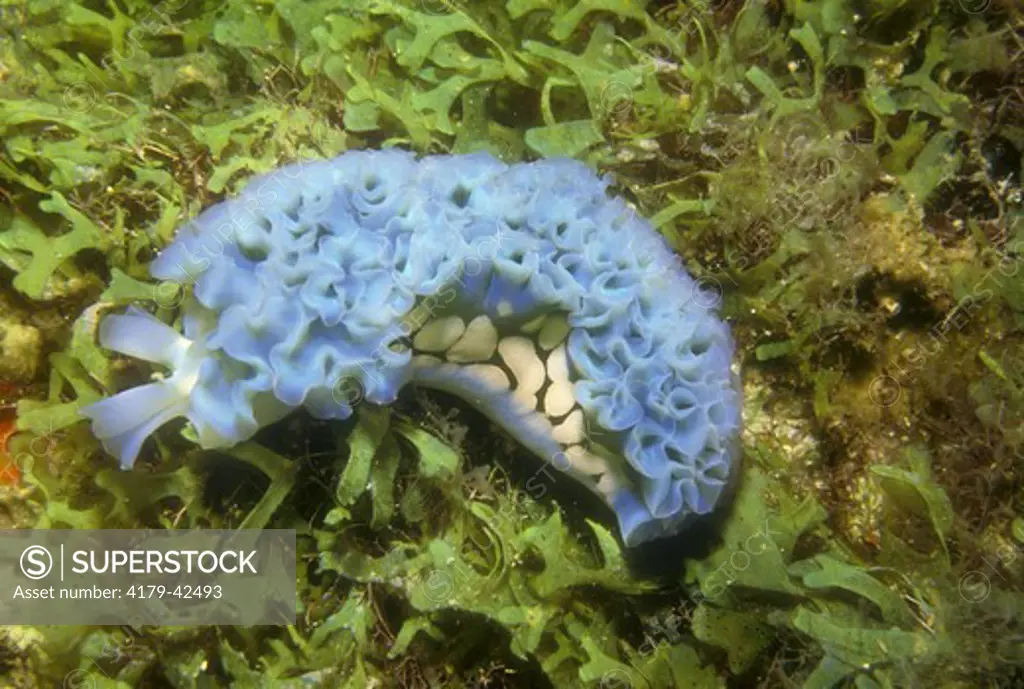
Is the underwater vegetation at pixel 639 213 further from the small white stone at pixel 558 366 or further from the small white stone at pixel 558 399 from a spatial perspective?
the small white stone at pixel 558 366

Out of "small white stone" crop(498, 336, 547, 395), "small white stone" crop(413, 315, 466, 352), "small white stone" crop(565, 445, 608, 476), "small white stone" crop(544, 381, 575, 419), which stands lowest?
"small white stone" crop(565, 445, 608, 476)

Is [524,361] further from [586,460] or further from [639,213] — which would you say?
[639,213]

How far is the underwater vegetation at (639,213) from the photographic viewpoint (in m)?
3.26

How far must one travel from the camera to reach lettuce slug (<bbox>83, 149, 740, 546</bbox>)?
2.80m

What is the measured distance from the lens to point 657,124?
11.5 feet

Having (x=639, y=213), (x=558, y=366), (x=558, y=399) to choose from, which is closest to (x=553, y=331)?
(x=558, y=366)

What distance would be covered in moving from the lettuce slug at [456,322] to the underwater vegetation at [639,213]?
0.30 metres

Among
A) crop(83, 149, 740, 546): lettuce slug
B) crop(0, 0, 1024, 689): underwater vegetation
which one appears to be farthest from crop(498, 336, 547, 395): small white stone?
crop(0, 0, 1024, 689): underwater vegetation

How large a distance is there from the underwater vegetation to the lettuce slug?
0.30 metres

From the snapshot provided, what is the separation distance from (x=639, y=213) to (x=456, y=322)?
1129 mm

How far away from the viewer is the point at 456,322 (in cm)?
306

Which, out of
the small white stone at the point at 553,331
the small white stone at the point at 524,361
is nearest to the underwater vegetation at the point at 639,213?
the small white stone at the point at 524,361

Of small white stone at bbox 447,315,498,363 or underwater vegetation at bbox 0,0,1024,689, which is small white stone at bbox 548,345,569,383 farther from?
underwater vegetation at bbox 0,0,1024,689

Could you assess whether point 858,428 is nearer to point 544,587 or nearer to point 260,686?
point 544,587
